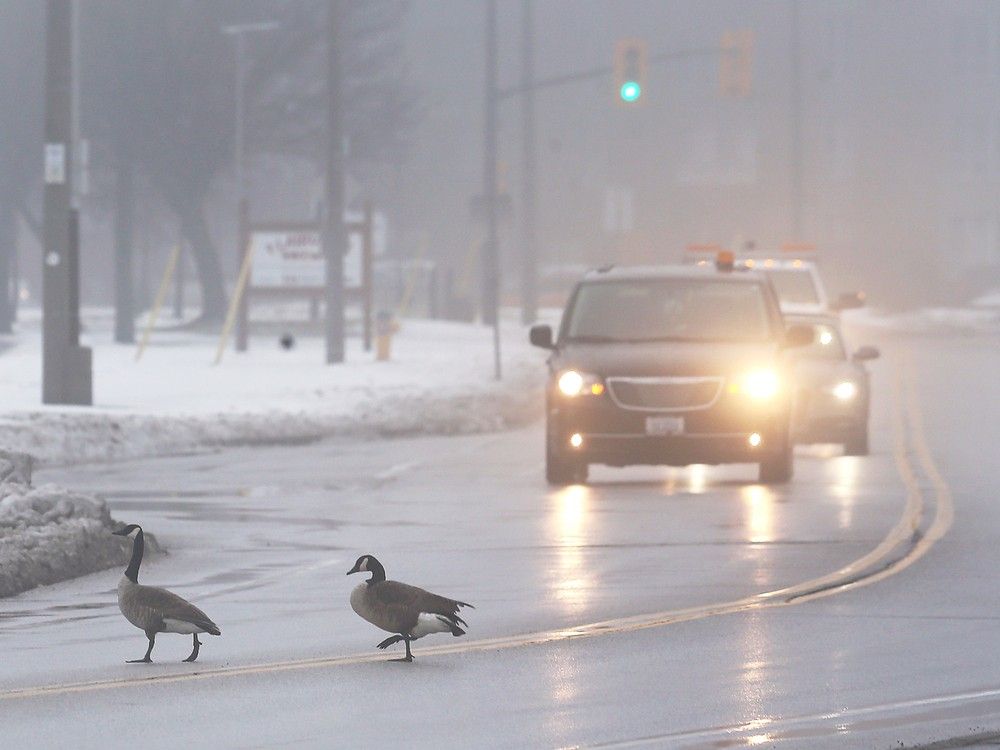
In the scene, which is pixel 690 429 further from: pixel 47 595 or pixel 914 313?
pixel 914 313

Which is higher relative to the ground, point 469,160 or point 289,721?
point 469,160

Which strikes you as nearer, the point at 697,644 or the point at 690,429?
the point at 697,644

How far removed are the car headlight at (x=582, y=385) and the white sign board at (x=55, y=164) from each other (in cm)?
967

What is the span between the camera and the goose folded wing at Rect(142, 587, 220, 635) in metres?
10.1

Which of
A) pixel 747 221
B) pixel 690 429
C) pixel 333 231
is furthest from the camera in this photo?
pixel 747 221

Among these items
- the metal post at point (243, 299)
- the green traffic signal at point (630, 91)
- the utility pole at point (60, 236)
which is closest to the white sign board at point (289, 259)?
the metal post at point (243, 299)

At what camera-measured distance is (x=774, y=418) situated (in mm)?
19984

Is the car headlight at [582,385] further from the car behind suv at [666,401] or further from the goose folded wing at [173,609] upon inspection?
the goose folded wing at [173,609]

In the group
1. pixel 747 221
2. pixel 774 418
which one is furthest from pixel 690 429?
pixel 747 221

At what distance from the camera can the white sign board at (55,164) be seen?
90.6 ft

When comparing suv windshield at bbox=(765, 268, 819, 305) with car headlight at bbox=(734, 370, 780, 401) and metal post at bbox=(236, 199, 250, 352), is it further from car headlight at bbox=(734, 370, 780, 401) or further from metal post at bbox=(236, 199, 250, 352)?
metal post at bbox=(236, 199, 250, 352)

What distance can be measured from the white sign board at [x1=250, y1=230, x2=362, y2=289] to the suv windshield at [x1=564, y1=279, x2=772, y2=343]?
25.2 metres

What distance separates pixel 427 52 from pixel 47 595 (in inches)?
4033

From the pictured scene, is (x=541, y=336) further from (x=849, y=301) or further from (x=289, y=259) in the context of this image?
(x=289, y=259)
